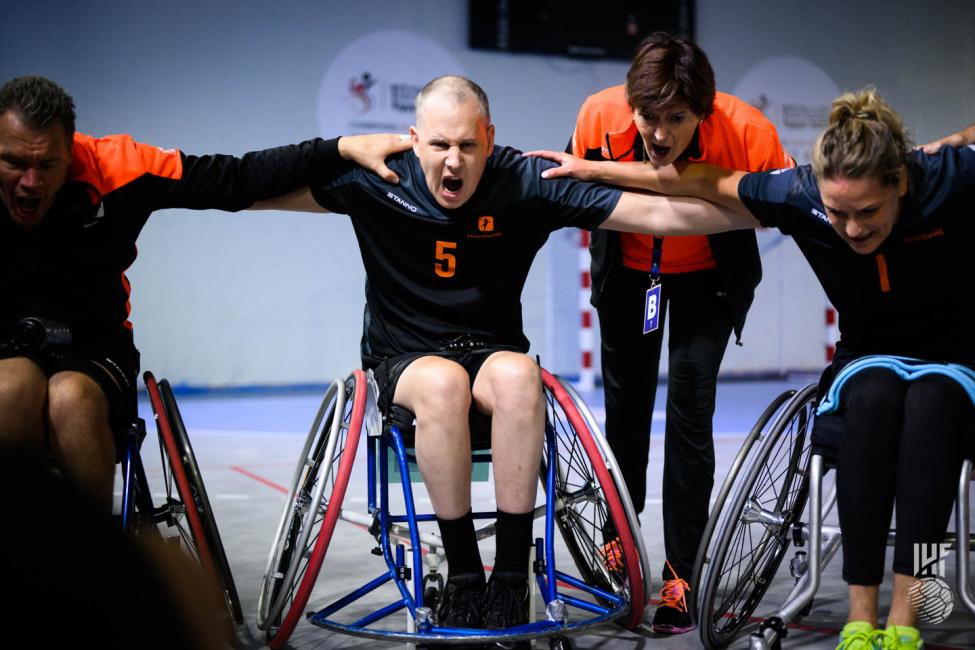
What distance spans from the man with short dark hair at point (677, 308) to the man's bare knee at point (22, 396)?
1.23m

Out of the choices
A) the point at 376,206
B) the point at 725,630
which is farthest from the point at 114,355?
the point at 725,630

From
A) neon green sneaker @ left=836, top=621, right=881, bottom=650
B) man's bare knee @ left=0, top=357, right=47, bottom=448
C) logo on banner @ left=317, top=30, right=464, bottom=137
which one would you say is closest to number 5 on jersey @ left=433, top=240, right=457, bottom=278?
man's bare knee @ left=0, top=357, right=47, bottom=448

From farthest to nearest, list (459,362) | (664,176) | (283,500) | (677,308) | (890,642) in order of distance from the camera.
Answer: (283,500) → (677,308) → (664,176) → (459,362) → (890,642)

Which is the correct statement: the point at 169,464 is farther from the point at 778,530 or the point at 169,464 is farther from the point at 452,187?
the point at 778,530

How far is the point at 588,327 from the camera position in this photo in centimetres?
734

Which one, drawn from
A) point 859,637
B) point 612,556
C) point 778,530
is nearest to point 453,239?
point 612,556

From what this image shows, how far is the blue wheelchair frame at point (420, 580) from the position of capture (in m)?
1.95

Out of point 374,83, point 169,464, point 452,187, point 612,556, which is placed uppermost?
point 374,83

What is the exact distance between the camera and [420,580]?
2008 mm

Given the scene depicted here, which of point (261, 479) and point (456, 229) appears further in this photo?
point (261, 479)

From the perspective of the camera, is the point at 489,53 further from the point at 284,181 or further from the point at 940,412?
the point at 940,412

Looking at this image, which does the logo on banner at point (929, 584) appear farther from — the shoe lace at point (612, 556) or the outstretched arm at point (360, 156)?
the outstretched arm at point (360, 156)

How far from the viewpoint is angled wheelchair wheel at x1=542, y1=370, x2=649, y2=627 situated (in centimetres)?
205

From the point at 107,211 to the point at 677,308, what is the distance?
1.30 m
